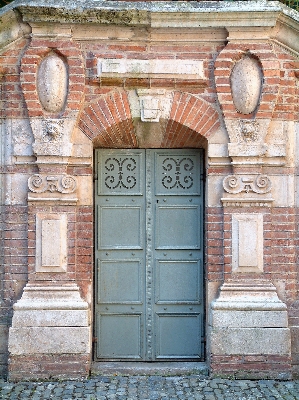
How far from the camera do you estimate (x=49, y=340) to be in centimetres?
544

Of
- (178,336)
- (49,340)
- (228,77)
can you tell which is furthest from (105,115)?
(178,336)

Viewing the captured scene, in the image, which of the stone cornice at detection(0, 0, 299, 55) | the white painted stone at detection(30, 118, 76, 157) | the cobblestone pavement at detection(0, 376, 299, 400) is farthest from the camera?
the white painted stone at detection(30, 118, 76, 157)

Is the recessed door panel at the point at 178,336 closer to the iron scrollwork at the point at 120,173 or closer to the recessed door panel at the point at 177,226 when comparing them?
the recessed door panel at the point at 177,226

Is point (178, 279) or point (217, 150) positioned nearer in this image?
point (217, 150)

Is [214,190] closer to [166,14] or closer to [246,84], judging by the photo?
[246,84]

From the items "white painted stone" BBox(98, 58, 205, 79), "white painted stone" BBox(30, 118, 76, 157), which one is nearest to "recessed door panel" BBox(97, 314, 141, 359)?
"white painted stone" BBox(30, 118, 76, 157)

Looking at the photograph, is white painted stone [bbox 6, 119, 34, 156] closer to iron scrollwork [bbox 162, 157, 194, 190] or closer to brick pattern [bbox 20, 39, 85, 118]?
brick pattern [bbox 20, 39, 85, 118]

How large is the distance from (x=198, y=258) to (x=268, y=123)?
1522 millimetres

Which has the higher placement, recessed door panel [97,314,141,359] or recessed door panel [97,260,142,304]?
recessed door panel [97,260,142,304]

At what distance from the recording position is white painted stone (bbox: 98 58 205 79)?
217 inches

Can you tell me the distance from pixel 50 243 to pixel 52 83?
5.00 feet

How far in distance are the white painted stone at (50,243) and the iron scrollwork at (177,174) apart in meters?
1.18

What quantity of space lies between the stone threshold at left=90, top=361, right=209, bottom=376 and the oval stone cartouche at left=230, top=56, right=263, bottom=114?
2543 mm

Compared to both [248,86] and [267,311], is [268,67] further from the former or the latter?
[267,311]
